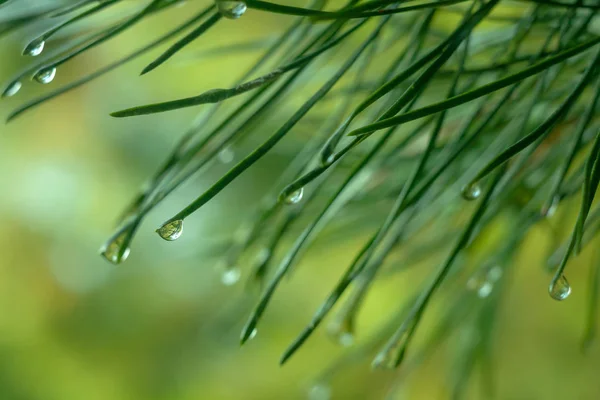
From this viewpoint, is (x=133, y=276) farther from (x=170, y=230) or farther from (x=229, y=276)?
(x=170, y=230)

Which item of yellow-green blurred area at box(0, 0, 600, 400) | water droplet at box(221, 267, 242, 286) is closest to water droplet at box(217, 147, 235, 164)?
water droplet at box(221, 267, 242, 286)

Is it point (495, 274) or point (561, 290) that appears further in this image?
point (495, 274)

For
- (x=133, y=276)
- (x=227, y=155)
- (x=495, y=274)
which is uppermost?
(x=227, y=155)

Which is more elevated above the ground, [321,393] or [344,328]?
[344,328]

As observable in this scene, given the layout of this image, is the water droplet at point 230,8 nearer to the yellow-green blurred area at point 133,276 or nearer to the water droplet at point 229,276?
the water droplet at point 229,276

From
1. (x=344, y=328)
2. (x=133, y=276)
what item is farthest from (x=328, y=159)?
(x=133, y=276)

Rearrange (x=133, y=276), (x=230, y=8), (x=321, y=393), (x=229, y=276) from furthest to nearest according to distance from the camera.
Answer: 1. (x=133, y=276)
2. (x=321, y=393)
3. (x=229, y=276)
4. (x=230, y=8)

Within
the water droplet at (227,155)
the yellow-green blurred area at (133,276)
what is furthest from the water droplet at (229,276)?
the yellow-green blurred area at (133,276)
